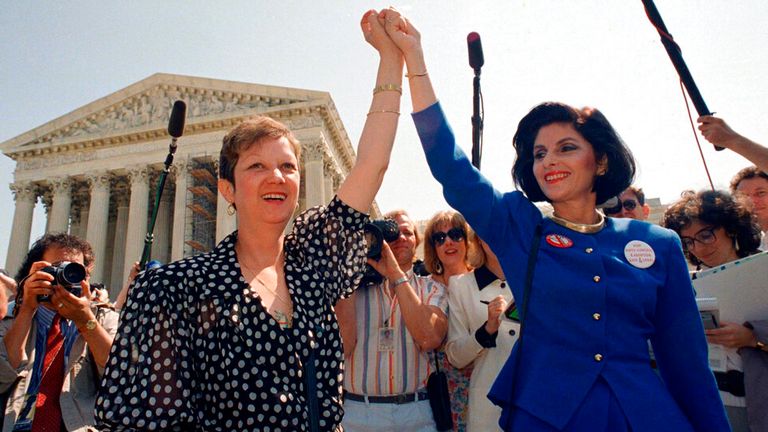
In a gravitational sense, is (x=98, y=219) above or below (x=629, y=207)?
above

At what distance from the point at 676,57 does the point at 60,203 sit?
121ft

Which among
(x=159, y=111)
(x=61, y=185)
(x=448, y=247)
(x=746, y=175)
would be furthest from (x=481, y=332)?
(x=61, y=185)

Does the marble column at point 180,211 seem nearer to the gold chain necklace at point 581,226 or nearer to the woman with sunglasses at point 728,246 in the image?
the woman with sunglasses at point 728,246

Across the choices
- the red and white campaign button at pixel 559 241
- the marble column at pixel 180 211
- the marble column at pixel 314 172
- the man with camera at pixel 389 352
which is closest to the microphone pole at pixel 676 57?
the red and white campaign button at pixel 559 241

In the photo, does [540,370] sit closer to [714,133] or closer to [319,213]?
[319,213]

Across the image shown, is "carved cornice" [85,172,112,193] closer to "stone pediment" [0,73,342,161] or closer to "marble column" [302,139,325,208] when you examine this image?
"stone pediment" [0,73,342,161]

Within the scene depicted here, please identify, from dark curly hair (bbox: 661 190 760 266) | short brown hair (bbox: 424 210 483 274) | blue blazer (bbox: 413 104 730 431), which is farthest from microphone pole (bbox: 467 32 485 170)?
dark curly hair (bbox: 661 190 760 266)

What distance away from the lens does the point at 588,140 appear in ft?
7.39

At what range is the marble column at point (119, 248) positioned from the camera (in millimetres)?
32250

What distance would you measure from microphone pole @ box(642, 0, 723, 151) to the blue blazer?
1.21 m

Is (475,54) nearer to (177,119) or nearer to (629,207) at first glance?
(629,207)

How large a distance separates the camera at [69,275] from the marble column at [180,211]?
86.5 ft

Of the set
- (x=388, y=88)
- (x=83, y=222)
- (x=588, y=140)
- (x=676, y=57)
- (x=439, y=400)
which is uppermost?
(x=83, y=222)

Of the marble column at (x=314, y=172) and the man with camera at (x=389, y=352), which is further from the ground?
the marble column at (x=314, y=172)
